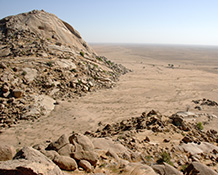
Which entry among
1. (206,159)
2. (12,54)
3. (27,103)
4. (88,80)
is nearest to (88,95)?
(88,80)

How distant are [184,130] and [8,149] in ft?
28.5

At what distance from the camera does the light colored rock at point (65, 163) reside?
4488 millimetres

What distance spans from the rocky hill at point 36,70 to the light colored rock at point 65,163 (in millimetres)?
7111

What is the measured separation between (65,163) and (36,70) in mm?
12495

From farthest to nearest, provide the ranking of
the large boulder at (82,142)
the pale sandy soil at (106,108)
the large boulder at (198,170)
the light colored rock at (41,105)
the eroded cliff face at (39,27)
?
the eroded cliff face at (39,27), the light colored rock at (41,105), the pale sandy soil at (106,108), the large boulder at (82,142), the large boulder at (198,170)

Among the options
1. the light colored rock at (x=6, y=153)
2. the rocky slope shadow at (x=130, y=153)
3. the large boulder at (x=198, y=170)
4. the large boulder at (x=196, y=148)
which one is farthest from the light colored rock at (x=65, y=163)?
the large boulder at (x=196, y=148)

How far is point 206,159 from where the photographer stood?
696cm

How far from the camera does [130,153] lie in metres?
6.39

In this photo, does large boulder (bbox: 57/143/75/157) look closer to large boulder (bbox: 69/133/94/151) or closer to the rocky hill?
large boulder (bbox: 69/133/94/151)

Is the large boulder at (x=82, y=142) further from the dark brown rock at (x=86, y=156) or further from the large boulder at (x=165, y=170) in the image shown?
the large boulder at (x=165, y=170)

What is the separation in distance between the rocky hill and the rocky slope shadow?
17.5ft

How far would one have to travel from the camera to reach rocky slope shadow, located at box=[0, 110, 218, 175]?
387cm

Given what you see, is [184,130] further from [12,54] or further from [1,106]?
[12,54]

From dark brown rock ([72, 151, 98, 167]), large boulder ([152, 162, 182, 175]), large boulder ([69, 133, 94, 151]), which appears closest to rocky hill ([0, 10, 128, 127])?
large boulder ([69, 133, 94, 151])
